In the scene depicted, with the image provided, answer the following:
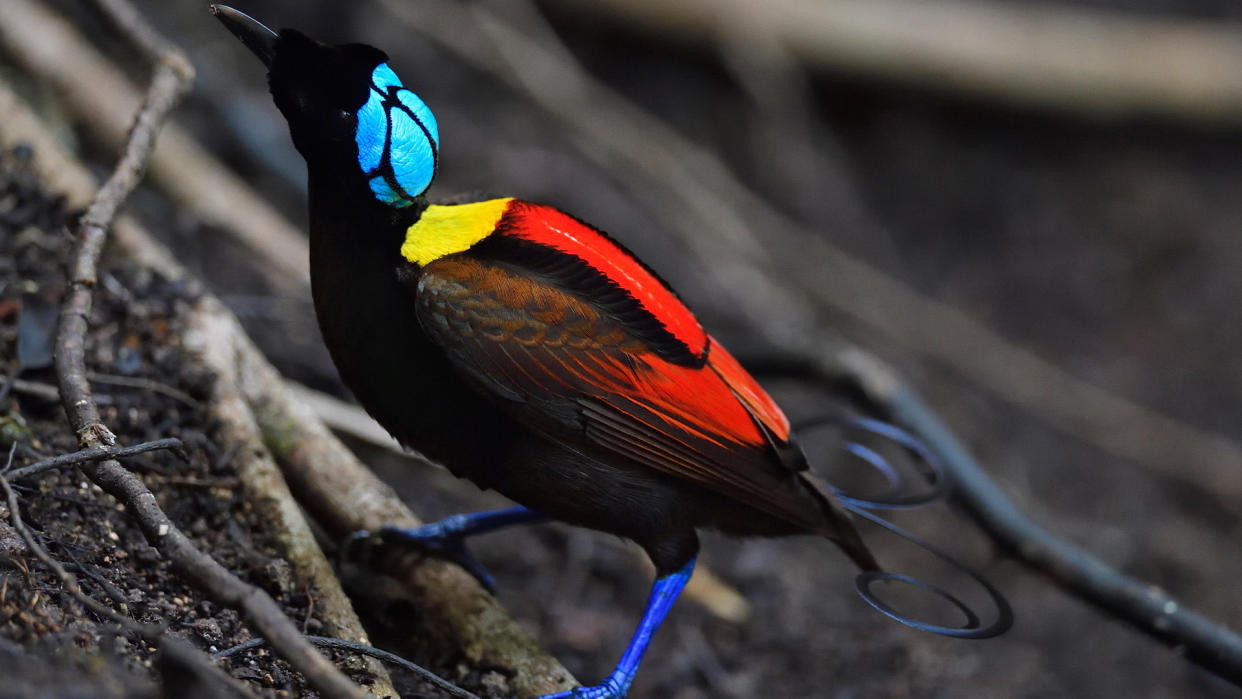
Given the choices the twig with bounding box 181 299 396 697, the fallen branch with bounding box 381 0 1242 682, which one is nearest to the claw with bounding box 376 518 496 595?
the twig with bounding box 181 299 396 697

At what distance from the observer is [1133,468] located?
19.3 feet

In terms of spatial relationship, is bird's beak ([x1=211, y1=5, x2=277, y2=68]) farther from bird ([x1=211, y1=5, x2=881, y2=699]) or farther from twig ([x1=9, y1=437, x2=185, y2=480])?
twig ([x1=9, y1=437, x2=185, y2=480])

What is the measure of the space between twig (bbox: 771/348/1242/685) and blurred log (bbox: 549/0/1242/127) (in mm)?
3430

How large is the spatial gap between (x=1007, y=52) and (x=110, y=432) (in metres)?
6.35

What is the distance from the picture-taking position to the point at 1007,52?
273 inches

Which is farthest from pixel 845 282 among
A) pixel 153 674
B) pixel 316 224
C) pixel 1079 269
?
pixel 153 674

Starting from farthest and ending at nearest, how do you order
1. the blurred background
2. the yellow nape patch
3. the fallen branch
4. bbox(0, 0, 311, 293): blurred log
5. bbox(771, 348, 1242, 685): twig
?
the fallen branch → the blurred background → bbox(0, 0, 311, 293): blurred log → bbox(771, 348, 1242, 685): twig → the yellow nape patch

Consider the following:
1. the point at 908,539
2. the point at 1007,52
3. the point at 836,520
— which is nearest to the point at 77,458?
the point at 836,520

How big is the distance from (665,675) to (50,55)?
10.6 ft

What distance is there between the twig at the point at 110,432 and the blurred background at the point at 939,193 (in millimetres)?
1299

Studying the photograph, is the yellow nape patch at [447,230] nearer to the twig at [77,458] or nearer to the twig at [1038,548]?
the twig at [77,458]

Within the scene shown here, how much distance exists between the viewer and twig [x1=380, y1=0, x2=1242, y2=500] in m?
5.87

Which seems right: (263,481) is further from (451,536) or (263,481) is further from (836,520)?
(836,520)

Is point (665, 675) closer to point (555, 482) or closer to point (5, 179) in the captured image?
point (555, 482)
